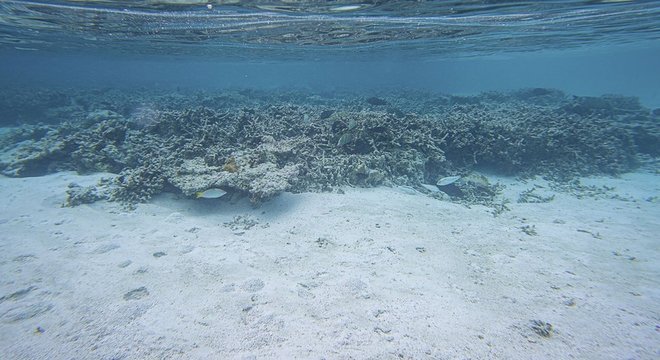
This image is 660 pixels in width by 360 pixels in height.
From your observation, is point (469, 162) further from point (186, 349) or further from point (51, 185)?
point (51, 185)

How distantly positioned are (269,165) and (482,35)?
1910 centimetres

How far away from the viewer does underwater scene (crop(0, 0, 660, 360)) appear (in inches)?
146

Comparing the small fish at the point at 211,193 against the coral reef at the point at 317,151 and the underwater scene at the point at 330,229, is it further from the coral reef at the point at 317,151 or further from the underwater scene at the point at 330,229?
the coral reef at the point at 317,151

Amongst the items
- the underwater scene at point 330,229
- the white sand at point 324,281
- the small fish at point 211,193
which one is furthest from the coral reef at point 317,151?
the white sand at point 324,281

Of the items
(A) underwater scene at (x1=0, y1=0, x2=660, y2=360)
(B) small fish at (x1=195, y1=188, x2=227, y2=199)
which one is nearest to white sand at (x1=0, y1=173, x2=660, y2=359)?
(A) underwater scene at (x1=0, y1=0, x2=660, y2=360)

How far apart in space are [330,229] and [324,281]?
5.77ft

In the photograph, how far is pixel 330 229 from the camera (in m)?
6.45

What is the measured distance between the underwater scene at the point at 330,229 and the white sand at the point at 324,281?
3 cm

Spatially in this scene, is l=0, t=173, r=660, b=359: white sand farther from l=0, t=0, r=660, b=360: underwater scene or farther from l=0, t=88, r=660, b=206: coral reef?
l=0, t=88, r=660, b=206: coral reef

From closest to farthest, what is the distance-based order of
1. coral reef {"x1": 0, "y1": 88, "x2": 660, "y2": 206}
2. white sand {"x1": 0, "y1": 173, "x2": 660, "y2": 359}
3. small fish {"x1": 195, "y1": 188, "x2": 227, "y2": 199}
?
white sand {"x1": 0, "y1": 173, "x2": 660, "y2": 359}, small fish {"x1": 195, "y1": 188, "x2": 227, "y2": 199}, coral reef {"x1": 0, "y1": 88, "x2": 660, "y2": 206}

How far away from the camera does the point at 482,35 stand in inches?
791

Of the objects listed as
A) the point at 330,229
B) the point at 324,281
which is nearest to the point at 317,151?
the point at 330,229

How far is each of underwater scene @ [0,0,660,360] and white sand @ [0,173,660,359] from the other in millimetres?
32

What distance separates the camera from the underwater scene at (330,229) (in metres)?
3.72
